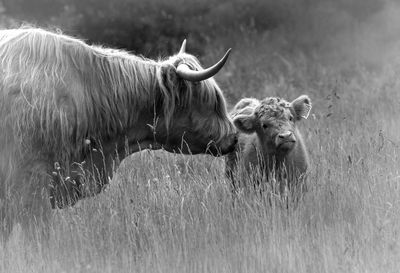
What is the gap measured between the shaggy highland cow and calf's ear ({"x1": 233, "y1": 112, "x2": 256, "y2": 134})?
34 centimetres

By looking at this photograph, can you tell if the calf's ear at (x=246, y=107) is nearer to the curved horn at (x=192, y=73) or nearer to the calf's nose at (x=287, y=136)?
the calf's nose at (x=287, y=136)

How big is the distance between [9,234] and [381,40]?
11.1 m

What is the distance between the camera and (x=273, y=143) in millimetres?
7375

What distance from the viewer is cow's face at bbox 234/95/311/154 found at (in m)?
7.12

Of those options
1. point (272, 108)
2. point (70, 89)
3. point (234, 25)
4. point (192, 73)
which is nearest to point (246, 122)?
point (272, 108)

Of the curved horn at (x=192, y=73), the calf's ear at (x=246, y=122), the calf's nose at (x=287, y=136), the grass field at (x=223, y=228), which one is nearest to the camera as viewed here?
the grass field at (x=223, y=228)

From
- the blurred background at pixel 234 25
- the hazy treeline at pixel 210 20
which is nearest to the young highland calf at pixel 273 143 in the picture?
the blurred background at pixel 234 25

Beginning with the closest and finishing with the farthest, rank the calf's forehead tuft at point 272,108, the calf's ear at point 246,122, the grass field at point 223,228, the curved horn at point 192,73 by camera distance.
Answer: the grass field at point 223,228, the curved horn at point 192,73, the calf's forehead tuft at point 272,108, the calf's ear at point 246,122

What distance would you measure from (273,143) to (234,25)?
33.8 feet

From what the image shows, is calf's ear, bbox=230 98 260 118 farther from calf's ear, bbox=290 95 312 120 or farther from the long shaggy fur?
the long shaggy fur

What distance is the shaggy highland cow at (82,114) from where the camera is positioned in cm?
627

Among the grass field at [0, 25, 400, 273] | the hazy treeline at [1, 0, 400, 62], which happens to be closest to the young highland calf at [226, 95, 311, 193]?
the grass field at [0, 25, 400, 273]

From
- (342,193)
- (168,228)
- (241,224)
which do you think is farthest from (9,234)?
(342,193)

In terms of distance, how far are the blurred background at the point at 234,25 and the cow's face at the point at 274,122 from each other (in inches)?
333
